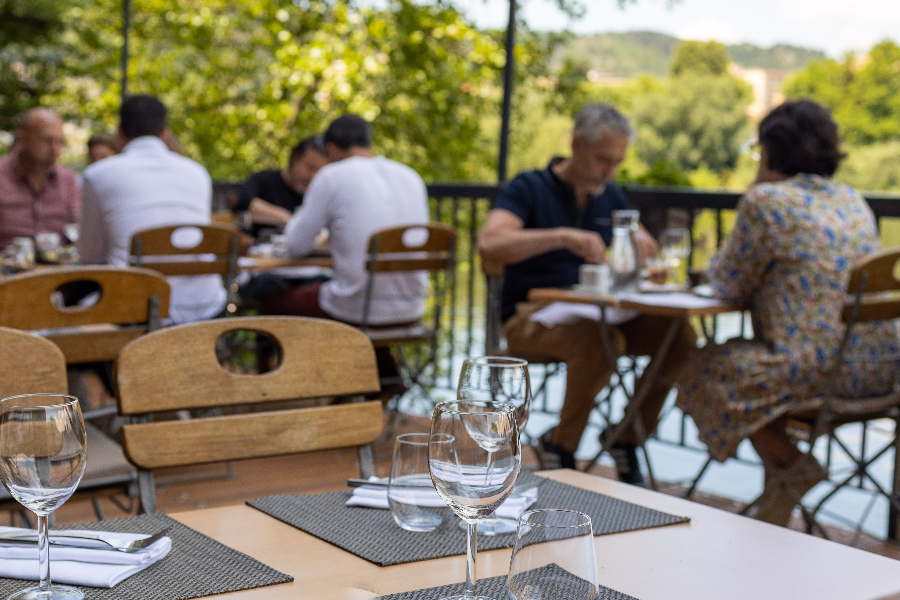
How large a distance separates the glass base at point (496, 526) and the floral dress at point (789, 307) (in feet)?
6.11

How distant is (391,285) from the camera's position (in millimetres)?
3967

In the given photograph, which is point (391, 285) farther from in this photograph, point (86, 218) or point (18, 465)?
point (18, 465)

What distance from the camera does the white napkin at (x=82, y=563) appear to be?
86 cm

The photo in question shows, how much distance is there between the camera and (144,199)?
11.9ft

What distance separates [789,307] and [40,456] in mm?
2303

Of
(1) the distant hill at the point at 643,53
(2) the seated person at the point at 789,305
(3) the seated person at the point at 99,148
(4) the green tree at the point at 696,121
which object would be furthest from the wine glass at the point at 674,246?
(4) the green tree at the point at 696,121

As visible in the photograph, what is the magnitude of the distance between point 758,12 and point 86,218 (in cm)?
2181

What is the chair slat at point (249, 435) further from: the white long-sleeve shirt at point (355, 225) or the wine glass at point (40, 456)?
the white long-sleeve shirt at point (355, 225)

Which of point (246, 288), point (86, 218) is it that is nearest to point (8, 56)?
point (246, 288)

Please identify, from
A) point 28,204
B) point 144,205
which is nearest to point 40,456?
point 144,205

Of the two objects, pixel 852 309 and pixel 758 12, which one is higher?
pixel 758 12

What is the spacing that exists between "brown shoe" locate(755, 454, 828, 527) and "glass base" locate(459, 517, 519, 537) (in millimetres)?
1916

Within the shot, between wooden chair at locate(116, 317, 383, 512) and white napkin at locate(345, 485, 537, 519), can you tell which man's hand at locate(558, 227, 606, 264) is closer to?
wooden chair at locate(116, 317, 383, 512)

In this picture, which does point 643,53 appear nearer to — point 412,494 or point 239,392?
point 239,392
